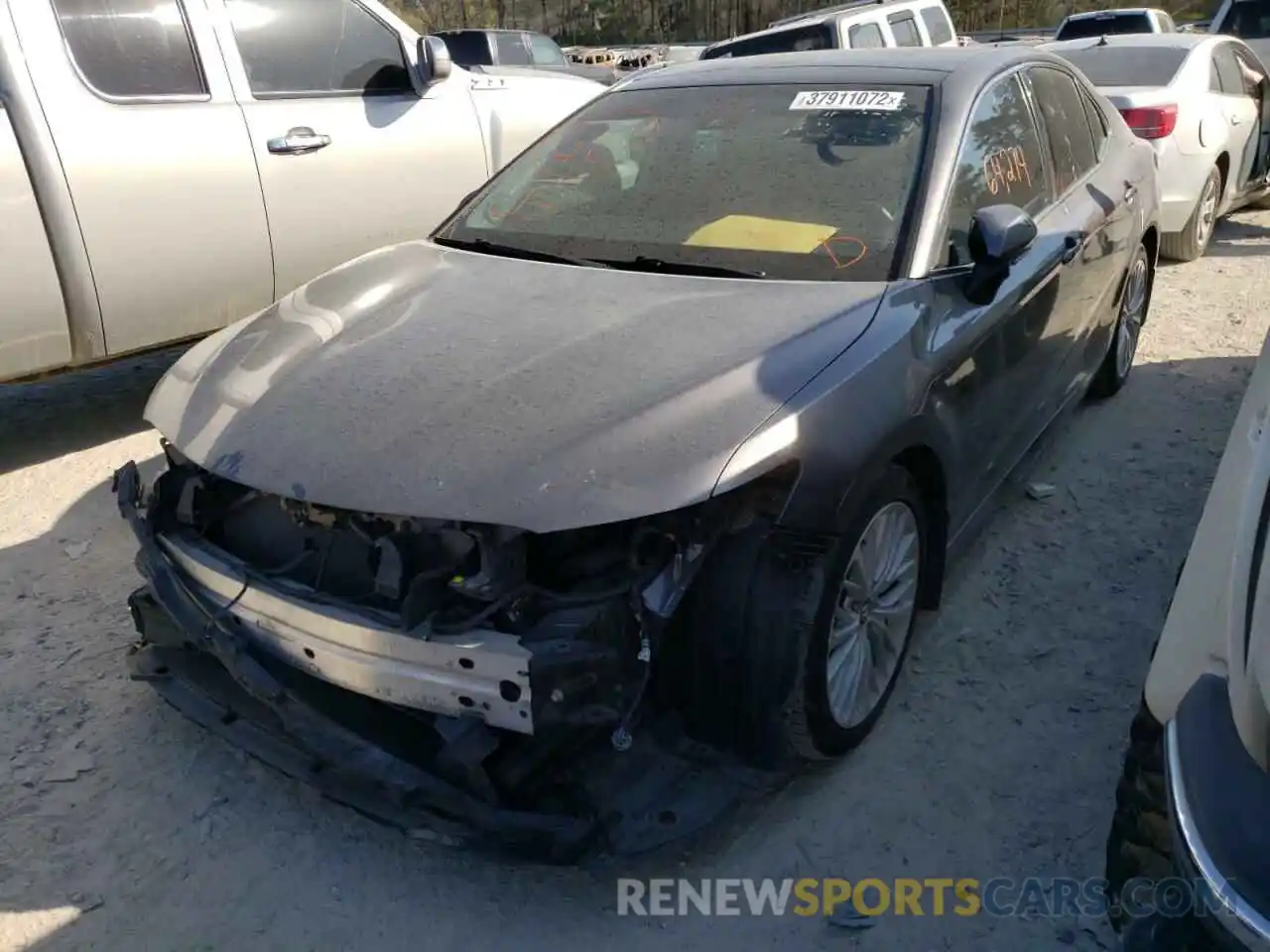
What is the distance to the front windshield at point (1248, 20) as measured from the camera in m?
11.7

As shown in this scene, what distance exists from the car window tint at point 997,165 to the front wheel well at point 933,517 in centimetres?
59

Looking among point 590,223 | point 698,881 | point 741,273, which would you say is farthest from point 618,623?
point 590,223

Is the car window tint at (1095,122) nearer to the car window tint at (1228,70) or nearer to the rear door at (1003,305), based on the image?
the rear door at (1003,305)

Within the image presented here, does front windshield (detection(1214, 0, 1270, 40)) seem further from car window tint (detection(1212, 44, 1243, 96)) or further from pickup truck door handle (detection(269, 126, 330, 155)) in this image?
pickup truck door handle (detection(269, 126, 330, 155))

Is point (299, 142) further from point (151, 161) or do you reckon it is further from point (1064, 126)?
point (1064, 126)

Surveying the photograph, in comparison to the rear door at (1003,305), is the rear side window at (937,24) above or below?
below

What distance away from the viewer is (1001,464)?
10.9 ft

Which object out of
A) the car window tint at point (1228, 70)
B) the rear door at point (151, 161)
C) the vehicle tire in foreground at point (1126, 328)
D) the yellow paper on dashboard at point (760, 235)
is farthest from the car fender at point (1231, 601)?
the car window tint at point (1228, 70)

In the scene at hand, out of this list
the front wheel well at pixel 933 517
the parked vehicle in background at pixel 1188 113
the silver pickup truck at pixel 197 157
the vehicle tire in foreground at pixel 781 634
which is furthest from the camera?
the parked vehicle in background at pixel 1188 113

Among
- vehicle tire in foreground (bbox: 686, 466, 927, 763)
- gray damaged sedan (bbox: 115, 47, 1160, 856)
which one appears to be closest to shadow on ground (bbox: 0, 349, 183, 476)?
gray damaged sedan (bbox: 115, 47, 1160, 856)

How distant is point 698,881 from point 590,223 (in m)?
1.93

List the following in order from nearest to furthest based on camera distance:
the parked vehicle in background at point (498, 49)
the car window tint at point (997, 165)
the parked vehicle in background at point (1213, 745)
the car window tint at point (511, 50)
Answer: the parked vehicle in background at point (1213, 745)
the car window tint at point (997, 165)
the parked vehicle in background at point (498, 49)
the car window tint at point (511, 50)

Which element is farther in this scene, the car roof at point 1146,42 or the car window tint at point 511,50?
the car window tint at point 511,50

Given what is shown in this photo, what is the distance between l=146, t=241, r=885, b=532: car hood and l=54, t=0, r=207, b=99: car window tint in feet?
6.88
